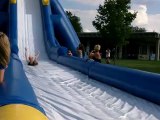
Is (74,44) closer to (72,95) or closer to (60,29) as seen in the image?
(60,29)

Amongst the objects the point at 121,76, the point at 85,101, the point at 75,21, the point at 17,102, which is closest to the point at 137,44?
the point at 75,21

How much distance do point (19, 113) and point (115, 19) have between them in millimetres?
22403

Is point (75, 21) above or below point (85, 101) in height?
above

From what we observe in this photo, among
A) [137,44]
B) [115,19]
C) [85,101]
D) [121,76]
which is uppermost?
→ [115,19]

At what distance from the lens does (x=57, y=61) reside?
9.27m

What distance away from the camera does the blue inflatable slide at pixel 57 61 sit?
2.37 meters

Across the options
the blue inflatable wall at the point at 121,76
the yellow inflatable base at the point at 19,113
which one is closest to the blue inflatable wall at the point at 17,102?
the yellow inflatable base at the point at 19,113

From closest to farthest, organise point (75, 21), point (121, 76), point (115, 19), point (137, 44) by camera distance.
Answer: point (121, 76), point (115, 19), point (137, 44), point (75, 21)

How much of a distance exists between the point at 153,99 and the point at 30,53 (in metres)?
7.01

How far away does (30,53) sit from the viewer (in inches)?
416

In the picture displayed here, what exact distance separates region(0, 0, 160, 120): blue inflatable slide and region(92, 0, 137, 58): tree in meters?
12.6

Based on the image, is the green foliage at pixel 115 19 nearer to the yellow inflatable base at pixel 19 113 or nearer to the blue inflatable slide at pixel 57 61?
the blue inflatable slide at pixel 57 61

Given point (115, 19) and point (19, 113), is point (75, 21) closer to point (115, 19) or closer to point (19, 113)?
point (115, 19)

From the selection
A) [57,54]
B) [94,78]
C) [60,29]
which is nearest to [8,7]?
[60,29]
